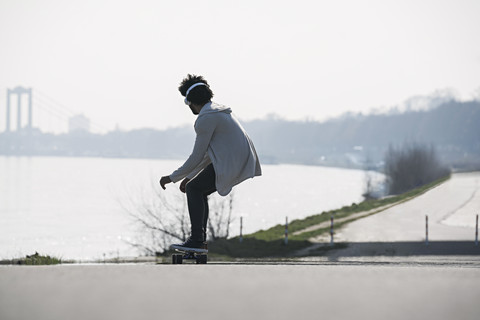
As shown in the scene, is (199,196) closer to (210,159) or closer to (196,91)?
(210,159)

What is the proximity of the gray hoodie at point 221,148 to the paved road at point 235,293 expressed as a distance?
48.5 inches

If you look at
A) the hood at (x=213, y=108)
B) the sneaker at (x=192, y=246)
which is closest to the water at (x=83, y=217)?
the sneaker at (x=192, y=246)

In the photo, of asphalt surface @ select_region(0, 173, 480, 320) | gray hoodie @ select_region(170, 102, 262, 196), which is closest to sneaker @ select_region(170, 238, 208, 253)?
gray hoodie @ select_region(170, 102, 262, 196)

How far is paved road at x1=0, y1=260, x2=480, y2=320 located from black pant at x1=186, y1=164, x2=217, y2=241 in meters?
1.09

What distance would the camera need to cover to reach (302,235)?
27.2m

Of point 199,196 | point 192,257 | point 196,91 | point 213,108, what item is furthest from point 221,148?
point 192,257

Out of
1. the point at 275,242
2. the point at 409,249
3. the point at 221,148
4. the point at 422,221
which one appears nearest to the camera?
the point at 221,148

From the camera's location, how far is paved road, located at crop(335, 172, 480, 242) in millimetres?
26234

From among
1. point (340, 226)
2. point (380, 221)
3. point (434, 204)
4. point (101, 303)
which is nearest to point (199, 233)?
point (101, 303)

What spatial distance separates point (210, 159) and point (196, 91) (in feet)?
2.11

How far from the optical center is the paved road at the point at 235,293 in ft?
12.7

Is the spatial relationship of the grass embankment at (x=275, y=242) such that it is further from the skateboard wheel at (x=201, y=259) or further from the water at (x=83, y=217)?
the skateboard wheel at (x=201, y=259)

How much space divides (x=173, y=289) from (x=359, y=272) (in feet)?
5.39

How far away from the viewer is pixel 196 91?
7.12 metres
